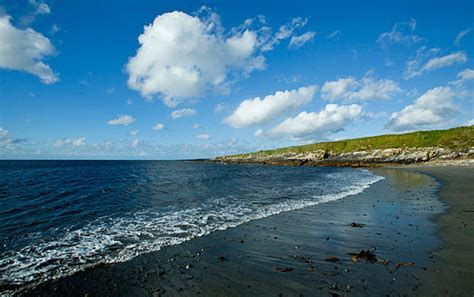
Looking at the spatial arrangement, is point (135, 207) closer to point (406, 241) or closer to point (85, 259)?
point (85, 259)

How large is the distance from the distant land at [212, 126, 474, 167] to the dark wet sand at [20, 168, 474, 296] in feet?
235

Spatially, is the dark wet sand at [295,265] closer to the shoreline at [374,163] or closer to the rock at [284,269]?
the rock at [284,269]

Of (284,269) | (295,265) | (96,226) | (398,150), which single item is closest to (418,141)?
(398,150)

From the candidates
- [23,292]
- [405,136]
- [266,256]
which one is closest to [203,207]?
[266,256]

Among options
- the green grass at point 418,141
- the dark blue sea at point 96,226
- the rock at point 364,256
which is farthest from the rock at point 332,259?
the green grass at point 418,141

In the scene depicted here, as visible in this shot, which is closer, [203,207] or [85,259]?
[85,259]

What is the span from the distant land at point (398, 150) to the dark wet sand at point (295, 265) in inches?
2819

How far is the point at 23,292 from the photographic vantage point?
750cm

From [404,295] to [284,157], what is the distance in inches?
4850

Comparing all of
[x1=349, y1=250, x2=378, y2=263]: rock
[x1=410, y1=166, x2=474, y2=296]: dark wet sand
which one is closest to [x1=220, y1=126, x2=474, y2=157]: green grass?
[x1=410, y1=166, x2=474, y2=296]: dark wet sand

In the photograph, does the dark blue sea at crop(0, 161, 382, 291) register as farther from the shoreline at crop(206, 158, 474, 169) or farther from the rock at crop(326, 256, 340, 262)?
the shoreline at crop(206, 158, 474, 169)

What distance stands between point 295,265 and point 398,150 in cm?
9356

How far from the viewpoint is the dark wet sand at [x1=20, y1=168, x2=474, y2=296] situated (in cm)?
729

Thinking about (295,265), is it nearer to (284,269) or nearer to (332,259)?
(284,269)
